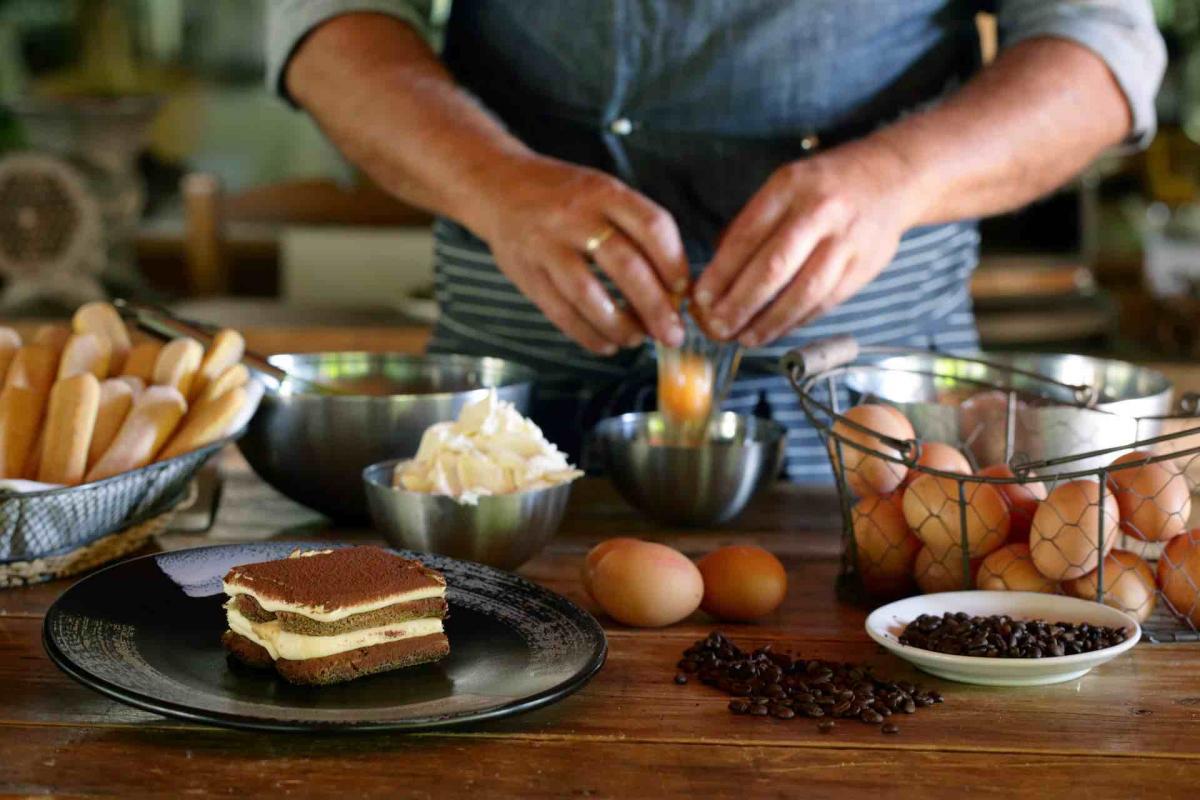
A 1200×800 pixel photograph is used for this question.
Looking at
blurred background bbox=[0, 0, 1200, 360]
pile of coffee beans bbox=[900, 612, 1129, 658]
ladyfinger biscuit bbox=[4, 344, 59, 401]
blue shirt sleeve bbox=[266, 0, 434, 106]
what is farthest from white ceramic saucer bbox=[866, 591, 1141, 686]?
blurred background bbox=[0, 0, 1200, 360]

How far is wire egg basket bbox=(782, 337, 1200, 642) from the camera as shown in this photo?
102 centimetres

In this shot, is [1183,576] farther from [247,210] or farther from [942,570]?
[247,210]

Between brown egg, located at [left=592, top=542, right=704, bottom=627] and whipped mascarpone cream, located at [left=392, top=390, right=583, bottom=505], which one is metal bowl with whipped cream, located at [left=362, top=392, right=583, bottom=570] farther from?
brown egg, located at [left=592, top=542, right=704, bottom=627]

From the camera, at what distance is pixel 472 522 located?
1.12 metres

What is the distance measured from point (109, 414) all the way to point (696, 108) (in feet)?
2.39

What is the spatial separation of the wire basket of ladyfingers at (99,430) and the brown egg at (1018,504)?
0.62 m

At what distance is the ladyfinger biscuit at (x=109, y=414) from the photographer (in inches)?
47.1

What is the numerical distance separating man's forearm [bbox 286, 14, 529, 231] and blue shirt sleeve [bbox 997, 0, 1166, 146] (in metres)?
0.58

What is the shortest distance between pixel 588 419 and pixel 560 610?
733 millimetres

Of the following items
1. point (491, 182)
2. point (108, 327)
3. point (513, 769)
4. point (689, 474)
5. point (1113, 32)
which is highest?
point (1113, 32)

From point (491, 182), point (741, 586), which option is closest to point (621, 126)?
point (491, 182)

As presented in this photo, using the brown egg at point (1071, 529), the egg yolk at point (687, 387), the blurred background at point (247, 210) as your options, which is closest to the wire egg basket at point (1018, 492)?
the brown egg at point (1071, 529)

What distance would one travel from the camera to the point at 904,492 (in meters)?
1.10

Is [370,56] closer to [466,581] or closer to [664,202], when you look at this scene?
[664,202]
